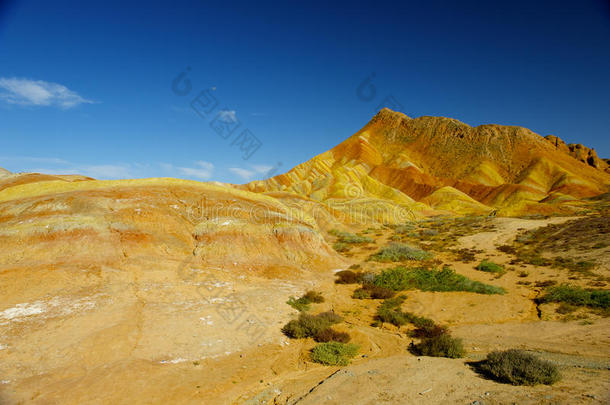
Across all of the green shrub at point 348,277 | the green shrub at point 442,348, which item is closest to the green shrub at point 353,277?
the green shrub at point 348,277

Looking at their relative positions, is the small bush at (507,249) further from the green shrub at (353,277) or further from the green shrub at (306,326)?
the green shrub at (306,326)

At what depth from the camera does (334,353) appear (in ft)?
28.9

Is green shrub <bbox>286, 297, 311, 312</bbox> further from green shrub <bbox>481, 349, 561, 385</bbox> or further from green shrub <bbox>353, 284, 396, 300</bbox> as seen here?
green shrub <bbox>481, 349, 561, 385</bbox>

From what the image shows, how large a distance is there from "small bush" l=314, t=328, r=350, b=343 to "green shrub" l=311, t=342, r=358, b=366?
55cm

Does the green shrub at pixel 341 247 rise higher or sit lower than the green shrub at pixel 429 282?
higher

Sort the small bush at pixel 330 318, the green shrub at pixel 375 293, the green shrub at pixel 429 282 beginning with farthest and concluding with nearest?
1. the green shrub at pixel 429 282
2. the green shrub at pixel 375 293
3. the small bush at pixel 330 318

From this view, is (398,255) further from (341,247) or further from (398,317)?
(398,317)

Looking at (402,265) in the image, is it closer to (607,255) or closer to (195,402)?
(607,255)

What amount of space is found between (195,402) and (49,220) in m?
14.6

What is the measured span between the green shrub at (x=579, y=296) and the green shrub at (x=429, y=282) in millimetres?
1918

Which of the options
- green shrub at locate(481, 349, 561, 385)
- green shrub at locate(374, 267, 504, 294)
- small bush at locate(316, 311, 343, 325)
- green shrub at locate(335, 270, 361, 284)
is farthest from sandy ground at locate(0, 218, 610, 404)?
green shrub at locate(335, 270, 361, 284)

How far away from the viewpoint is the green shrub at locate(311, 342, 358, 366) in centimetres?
845

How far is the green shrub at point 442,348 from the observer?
329 inches

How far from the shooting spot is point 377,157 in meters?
106
